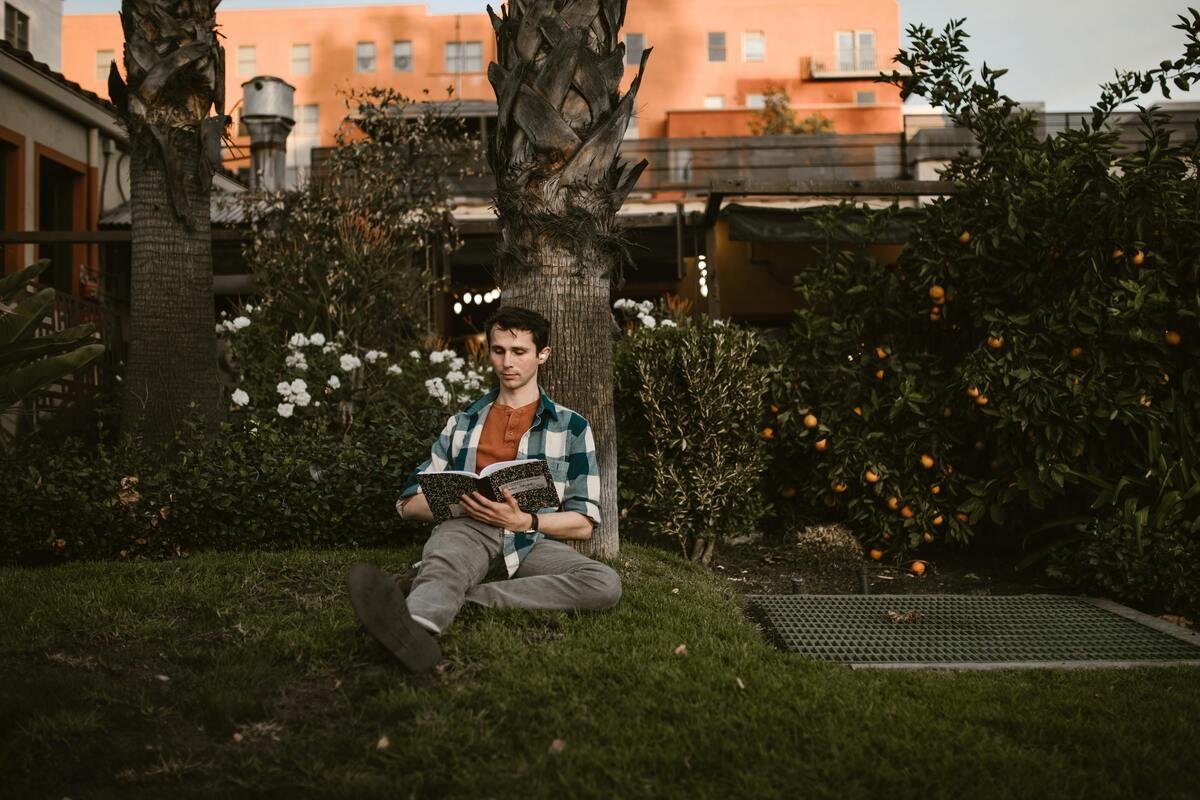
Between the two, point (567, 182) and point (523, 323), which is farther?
point (567, 182)

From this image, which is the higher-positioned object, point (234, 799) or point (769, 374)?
point (769, 374)

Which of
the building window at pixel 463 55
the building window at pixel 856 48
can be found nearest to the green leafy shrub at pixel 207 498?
the building window at pixel 463 55

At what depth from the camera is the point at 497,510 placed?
3934mm

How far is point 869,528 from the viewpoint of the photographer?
6.46 metres

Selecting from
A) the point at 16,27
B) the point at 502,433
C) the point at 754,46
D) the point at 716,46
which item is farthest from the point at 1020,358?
the point at 754,46

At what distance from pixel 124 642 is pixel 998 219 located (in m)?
5.33

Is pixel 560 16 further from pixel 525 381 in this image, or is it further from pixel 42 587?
pixel 42 587

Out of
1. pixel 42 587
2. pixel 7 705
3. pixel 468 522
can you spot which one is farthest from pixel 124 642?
pixel 468 522

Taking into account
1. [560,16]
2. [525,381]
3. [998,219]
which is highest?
[560,16]

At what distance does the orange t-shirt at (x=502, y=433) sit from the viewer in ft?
14.4

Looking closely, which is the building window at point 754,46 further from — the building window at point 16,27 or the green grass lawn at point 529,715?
the green grass lawn at point 529,715

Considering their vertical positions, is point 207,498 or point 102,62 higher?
point 102,62

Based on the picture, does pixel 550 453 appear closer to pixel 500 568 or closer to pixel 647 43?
pixel 500 568

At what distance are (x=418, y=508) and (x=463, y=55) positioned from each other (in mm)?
37991
